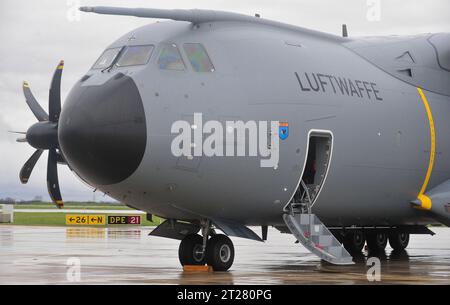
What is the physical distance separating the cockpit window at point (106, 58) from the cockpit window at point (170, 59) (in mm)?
1081

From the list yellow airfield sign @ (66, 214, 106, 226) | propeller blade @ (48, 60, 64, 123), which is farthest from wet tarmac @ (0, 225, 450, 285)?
yellow airfield sign @ (66, 214, 106, 226)

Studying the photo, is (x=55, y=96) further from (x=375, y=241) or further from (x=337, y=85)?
(x=375, y=241)

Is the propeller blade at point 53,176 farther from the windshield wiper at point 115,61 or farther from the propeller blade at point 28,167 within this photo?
the windshield wiper at point 115,61

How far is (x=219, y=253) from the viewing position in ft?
59.3

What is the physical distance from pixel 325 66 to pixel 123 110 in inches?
210

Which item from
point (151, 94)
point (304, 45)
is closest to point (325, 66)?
point (304, 45)

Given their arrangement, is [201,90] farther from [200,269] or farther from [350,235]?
[350,235]

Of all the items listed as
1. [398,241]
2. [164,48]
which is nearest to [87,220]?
[398,241]

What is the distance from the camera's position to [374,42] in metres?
22.5

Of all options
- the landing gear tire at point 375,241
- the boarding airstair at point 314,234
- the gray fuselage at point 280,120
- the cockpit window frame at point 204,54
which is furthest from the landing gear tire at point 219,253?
the landing gear tire at point 375,241

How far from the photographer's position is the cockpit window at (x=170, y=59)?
17250mm

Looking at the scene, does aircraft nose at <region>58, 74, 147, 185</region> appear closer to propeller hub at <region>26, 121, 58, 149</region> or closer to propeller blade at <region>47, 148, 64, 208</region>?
propeller hub at <region>26, 121, 58, 149</region>
